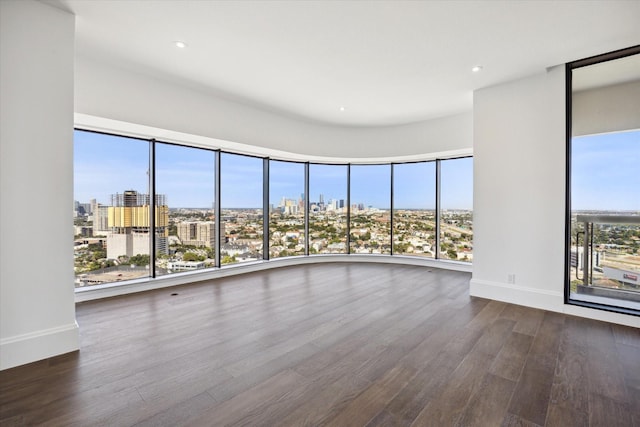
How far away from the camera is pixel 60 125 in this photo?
2619 millimetres

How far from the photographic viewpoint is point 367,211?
23.5ft

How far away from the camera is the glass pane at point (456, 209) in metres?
5.95

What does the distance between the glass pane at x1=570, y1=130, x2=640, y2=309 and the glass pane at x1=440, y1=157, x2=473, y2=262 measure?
7.42 ft

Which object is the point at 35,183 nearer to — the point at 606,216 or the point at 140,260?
the point at 140,260

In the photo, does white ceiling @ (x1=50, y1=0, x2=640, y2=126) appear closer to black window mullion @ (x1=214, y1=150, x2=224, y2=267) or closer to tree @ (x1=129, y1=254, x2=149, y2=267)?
black window mullion @ (x1=214, y1=150, x2=224, y2=267)

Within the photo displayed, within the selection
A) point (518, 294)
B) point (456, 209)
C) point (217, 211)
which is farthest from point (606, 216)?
point (217, 211)

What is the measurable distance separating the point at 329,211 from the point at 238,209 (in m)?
2.33

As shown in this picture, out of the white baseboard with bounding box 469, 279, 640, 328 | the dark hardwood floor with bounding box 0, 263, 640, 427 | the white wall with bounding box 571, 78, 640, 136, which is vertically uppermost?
the white wall with bounding box 571, 78, 640, 136

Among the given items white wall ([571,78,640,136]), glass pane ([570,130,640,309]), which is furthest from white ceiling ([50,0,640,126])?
glass pane ([570,130,640,309])

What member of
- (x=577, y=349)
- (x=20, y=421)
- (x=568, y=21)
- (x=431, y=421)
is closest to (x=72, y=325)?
(x=20, y=421)

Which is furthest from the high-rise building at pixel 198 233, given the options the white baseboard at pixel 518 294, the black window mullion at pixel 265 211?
the white baseboard at pixel 518 294

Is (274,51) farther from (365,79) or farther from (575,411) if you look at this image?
(575,411)

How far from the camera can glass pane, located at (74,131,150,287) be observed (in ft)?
13.6

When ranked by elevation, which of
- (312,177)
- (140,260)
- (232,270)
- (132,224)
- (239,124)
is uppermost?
(239,124)
